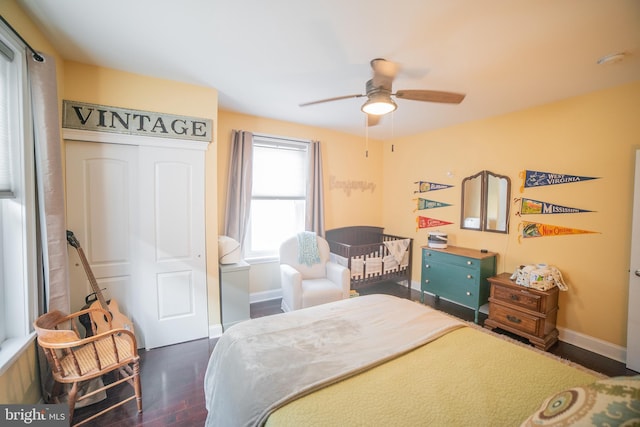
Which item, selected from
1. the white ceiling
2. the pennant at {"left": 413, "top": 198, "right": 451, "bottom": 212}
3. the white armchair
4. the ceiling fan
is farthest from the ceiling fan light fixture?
the pennant at {"left": 413, "top": 198, "right": 451, "bottom": 212}

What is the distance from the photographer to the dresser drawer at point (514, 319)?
8.68 feet

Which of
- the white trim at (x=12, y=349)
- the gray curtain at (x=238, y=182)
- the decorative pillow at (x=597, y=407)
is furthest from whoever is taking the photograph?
the gray curtain at (x=238, y=182)

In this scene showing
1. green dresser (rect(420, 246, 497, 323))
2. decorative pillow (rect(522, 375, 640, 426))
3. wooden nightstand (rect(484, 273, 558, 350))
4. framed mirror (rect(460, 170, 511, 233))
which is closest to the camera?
decorative pillow (rect(522, 375, 640, 426))

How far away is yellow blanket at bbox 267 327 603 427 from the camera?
100cm

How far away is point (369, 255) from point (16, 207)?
11.3ft

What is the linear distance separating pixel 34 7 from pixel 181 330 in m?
2.68

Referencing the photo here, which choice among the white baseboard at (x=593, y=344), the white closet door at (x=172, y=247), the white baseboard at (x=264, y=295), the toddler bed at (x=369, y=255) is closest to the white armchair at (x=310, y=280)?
the toddler bed at (x=369, y=255)

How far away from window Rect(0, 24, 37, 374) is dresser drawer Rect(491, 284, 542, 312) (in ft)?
13.1

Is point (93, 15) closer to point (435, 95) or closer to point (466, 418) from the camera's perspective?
point (435, 95)

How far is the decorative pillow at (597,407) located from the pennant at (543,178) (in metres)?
2.68

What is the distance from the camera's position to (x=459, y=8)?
4.93 feet

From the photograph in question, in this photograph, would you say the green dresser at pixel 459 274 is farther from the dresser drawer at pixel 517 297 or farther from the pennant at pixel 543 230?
the pennant at pixel 543 230

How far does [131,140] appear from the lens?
240 cm

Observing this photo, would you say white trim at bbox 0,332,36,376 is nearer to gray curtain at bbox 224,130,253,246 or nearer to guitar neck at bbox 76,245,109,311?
guitar neck at bbox 76,245,109,311
